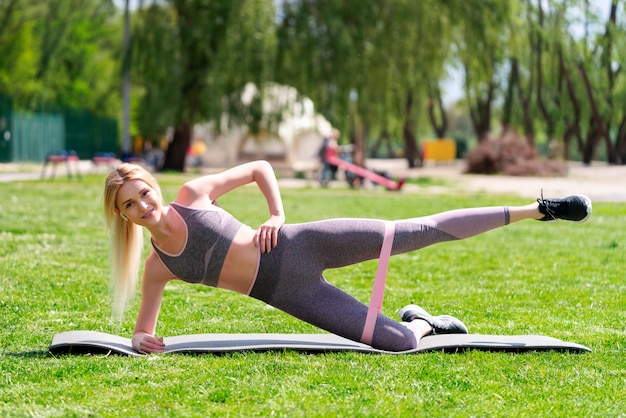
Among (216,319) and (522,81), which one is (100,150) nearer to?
(522,81)

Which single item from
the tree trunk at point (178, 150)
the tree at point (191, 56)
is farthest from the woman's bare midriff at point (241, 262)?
the tree trunk at point (178, 150)

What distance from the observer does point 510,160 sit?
3117cm

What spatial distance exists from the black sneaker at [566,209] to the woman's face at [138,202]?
1998 millimetres

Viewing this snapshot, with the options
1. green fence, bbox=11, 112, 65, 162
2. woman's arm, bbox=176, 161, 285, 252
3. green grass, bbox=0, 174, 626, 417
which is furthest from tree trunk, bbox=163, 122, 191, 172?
woman's arm, bbox=176, 161, 285, 252

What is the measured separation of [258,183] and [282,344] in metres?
0.86

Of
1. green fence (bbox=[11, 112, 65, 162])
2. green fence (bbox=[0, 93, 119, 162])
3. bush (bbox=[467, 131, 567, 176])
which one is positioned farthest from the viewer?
green fence (bbox=[11, 112, 65, 162])

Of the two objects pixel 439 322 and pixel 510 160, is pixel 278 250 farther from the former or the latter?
pixel 510 160

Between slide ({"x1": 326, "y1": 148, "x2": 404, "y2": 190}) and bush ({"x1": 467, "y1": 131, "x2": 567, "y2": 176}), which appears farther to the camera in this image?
bush ({"x1": 467, "y1": 131, "x2": 567, "y2": 176})

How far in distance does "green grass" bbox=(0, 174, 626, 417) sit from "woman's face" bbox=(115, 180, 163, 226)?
2.30 feet

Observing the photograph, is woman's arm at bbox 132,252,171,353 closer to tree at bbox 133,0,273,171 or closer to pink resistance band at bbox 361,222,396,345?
pink resistance band at bbox 361,222,396,345

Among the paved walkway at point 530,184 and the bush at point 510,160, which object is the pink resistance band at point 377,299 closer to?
the paved walkway at point 530,184

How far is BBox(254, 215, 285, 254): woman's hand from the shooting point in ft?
16.0

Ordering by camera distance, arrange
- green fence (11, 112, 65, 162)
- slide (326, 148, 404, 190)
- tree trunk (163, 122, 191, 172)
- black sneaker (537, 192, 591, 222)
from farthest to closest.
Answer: green fence (11, 112, 65, 162)
tree trunk (163, 122, 191, 172)
slide (326, 148, 404, 190)
black sneaker (537, 192, 591, 222)

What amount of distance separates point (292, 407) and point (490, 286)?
408 cm
